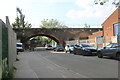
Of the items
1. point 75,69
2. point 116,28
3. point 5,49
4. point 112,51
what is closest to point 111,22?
point 116,28

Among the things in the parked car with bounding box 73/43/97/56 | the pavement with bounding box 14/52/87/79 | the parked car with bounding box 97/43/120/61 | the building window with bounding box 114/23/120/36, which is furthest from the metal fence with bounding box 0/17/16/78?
the building window with bounding box 114/23/120/36

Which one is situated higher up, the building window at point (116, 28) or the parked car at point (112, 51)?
the building window at point (116, 28)

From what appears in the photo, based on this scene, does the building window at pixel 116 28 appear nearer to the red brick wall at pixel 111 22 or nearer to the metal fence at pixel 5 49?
the red brick wall at pixel 111 22

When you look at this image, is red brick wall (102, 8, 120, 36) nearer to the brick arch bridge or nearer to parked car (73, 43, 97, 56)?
the brick arch bridge

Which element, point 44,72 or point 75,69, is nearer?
point 44,72

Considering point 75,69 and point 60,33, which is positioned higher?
point 60,33

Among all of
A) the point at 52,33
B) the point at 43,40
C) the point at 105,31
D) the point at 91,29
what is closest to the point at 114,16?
the point at 105,31

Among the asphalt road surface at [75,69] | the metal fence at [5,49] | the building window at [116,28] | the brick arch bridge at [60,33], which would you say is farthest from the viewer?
the brick arch bridge at [60,33]

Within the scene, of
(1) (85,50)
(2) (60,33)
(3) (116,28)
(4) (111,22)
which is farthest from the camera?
(2) (60,33)

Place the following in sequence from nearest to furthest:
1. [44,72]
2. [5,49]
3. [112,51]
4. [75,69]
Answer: [5,49]
[44,72]
[75,69]
[112,51]

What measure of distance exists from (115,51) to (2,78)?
1248 centimetres

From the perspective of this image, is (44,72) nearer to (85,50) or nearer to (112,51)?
(112,51)

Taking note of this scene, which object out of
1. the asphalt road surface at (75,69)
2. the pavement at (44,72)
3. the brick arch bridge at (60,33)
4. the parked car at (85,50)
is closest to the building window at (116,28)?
the parked car at (85,50)

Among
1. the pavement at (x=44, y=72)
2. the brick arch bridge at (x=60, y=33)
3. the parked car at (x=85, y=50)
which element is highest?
the brick arch bridge at (x=60, y=33)
